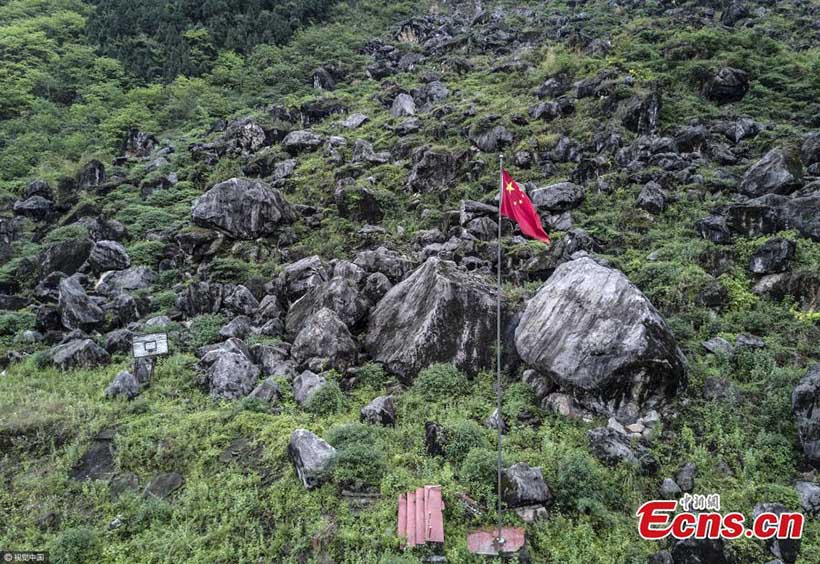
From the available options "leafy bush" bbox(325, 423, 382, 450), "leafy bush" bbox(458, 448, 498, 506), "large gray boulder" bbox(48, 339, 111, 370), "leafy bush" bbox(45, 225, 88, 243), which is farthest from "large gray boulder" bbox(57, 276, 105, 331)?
"leafy bush" bbox(458, 448, 498, 506)

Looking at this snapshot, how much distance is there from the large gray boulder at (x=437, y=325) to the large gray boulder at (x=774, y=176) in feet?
41.0

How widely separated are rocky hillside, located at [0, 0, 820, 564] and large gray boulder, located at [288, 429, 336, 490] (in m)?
0.07

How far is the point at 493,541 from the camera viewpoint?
853cm

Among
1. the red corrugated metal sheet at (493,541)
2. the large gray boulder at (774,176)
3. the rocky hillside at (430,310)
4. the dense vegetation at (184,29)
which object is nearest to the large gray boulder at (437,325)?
the rocky hillside at (430,310)

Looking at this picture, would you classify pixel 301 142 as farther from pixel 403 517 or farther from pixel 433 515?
pixel 433 515

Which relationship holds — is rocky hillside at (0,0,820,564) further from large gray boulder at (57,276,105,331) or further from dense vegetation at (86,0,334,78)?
dense vegetation at (86,0,334,78)

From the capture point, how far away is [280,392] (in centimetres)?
1333

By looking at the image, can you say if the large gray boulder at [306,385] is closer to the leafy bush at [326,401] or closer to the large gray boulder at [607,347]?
the leafy bush at [326,401]

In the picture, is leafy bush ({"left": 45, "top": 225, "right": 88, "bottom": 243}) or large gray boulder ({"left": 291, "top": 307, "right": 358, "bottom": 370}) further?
leafy bush ({"left": 45, "top": 225, "right": 88, "bottom": 243})

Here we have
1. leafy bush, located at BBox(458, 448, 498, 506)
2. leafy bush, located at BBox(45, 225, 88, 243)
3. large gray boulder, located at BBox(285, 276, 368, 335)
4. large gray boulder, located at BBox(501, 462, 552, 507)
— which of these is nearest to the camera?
large gray boulder, located at BBox(501, 462, 552, 507)

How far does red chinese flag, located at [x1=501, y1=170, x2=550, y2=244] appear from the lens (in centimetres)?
987

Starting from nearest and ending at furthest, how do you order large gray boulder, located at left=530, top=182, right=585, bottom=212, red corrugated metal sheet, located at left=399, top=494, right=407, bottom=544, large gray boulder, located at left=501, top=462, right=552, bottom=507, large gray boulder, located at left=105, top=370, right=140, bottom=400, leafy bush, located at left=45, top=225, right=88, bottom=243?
red corrugated metal sheet, located at left=399, top=494, right=407, bottom=544 → large gray boulder, located at left=501, top=462, right=552, bottom=507 → large gray boulder, located at left=105, top=370, right=140, bottom=400 → large gray boulder, located at left=530, top=182, right=585, bottom=212 → leafy bush, located at left=45, top=225, right=88, bottom=243

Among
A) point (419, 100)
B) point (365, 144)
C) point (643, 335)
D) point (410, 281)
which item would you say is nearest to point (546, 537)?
point (643, 335)

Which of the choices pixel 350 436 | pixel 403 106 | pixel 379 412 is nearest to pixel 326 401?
pixel 379 412
